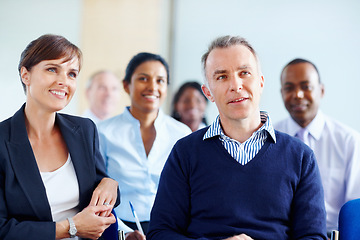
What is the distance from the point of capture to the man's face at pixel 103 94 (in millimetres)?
4574

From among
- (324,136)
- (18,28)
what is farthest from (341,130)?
(18,28)

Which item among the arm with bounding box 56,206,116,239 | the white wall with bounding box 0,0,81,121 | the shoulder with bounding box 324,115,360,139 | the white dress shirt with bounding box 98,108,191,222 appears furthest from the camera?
the white wall with bounding box 0,0,81,121

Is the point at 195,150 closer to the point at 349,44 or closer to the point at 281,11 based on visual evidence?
the point at 349,44

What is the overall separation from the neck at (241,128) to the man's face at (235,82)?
1cm

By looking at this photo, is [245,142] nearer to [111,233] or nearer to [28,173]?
[111,233]

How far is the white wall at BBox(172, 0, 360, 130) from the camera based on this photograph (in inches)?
155

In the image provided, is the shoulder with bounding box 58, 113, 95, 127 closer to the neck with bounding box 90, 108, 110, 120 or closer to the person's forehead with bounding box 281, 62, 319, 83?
the person's forehead with bounding box 281, 62, 319, 83

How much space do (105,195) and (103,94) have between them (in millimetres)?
2834

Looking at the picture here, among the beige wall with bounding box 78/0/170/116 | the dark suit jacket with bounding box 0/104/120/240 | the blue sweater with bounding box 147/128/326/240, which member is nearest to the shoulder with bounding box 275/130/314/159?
the blue sweater with bounding box 147/128/326/240

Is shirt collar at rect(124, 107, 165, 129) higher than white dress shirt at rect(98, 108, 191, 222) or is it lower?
higher

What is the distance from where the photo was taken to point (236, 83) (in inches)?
69.3

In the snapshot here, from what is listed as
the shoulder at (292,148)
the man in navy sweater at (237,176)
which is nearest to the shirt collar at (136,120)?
the man in navy sweater at (237,176)

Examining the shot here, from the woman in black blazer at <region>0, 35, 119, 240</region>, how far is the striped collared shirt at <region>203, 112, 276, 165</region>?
54 centimetres

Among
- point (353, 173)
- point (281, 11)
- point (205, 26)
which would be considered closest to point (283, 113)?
point (281, 11)
